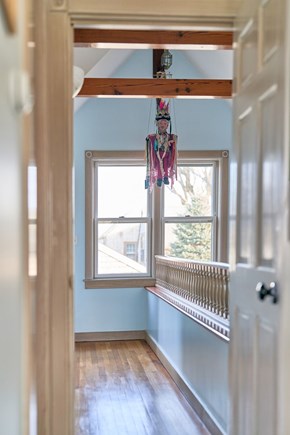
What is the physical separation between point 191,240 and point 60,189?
423 cm

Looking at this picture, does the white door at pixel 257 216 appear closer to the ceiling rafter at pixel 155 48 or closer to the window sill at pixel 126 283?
the ceiling rafter at pixel 155 48

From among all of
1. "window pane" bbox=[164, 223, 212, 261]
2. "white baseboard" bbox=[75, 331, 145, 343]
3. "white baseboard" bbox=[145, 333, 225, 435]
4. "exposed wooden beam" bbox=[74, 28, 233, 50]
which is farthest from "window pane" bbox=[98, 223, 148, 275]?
"exposed wooden beam" bbox=[74, 28, 233, 50]

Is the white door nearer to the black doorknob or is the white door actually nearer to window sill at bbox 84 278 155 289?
the black doorknob

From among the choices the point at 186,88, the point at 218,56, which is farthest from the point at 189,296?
the point at 218,56

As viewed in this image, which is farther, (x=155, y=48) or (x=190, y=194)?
(x=190, y=194)

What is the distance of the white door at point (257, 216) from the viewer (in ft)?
4.83

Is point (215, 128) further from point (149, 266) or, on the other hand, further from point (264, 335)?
point (264, 335)

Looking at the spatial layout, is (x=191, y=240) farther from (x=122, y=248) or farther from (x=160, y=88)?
(x=160, y=88)

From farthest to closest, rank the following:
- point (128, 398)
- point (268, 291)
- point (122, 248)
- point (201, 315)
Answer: point (122, 248) < point (128, 398) < point (201, 315) < point (268, 291)

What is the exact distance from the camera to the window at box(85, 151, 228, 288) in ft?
18.9

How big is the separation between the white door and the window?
3.87 meters

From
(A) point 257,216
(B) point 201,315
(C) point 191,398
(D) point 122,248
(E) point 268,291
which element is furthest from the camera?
(D) point 122,248

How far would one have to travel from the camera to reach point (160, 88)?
4.05 meters

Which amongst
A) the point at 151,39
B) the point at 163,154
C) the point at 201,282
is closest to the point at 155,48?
the point at 151,39
